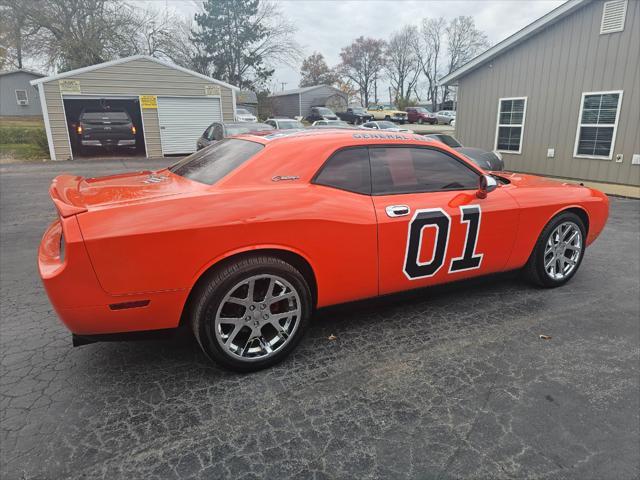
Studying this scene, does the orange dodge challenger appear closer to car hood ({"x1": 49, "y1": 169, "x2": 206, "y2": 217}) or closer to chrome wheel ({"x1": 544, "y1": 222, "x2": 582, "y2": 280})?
car hood ({"x1": 49, "y1": 169, "x2": 206, "y2": 217})

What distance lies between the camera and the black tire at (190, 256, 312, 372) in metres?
2.57

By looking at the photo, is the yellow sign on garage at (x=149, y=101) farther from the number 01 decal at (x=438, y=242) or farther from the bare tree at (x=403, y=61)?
the bare tree at (x=403, y=61)

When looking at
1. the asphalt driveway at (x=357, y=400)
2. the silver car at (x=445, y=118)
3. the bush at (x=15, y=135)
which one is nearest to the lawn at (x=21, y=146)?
the bush at (x=15, y=135)

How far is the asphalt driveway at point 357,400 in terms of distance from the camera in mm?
2094

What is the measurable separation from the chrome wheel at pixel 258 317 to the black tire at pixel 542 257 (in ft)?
8.08

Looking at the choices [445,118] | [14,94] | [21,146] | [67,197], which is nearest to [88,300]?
[67,197]

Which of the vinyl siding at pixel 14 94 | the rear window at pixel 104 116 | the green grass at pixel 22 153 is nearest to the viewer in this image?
the rear window at pixel 104 116

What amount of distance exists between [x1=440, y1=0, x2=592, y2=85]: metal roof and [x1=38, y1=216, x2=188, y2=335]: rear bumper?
12.8 meters

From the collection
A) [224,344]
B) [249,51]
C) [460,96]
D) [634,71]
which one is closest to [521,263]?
[224,344]

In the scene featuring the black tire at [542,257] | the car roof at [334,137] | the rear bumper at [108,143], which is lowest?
the black tire at [542,257]

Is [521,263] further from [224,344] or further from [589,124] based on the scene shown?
[589,124]

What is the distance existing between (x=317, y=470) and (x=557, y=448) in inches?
48.7

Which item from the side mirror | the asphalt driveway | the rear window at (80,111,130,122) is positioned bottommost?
the asphalt driveway

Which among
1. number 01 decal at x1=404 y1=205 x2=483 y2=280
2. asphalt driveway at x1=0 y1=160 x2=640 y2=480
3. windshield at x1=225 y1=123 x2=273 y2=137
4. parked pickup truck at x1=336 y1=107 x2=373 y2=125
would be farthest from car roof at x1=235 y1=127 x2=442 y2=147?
parked pickup truck at x1=336 y1=107 x2=373 y2=125
